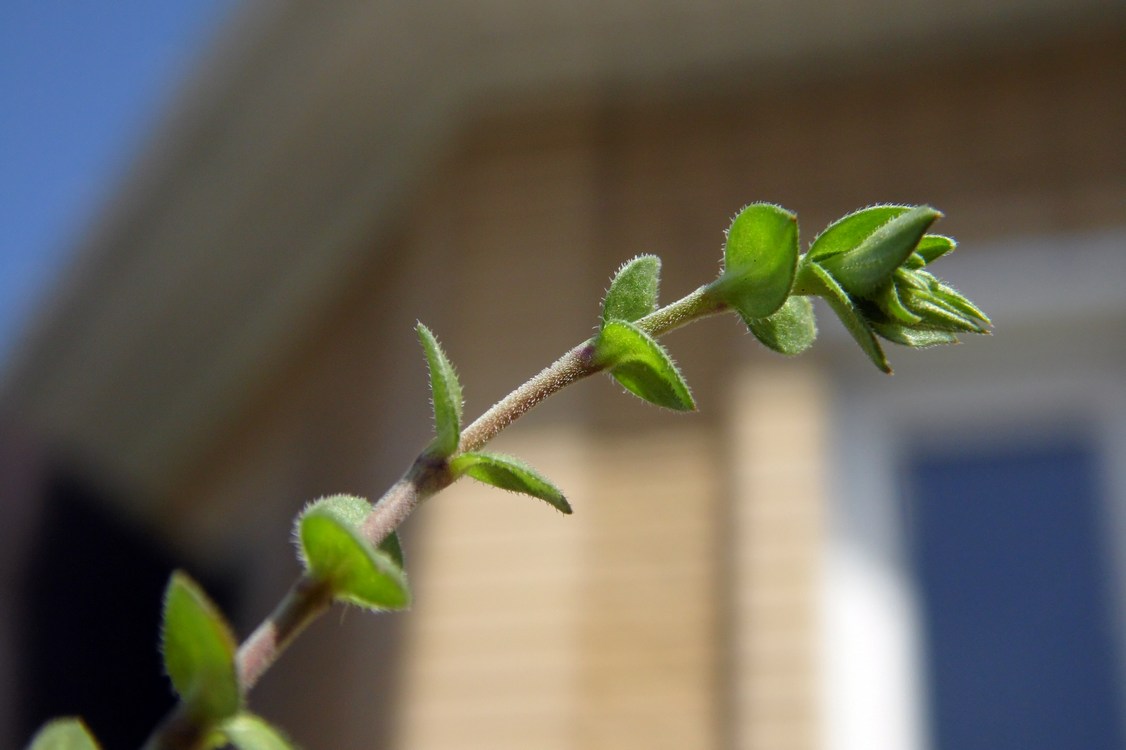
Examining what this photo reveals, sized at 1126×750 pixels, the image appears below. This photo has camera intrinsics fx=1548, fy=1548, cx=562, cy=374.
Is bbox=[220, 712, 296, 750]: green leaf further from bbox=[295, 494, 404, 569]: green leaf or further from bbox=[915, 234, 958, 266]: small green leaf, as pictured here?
bbox=[915, 234, 958, 266]: small green leaf

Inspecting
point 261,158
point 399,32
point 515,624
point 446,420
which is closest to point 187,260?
point 261,158

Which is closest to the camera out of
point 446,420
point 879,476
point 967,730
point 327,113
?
point 446,420

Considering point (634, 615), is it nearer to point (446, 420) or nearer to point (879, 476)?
point (879, 476)

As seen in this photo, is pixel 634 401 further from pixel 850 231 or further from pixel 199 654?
pixel 199 654

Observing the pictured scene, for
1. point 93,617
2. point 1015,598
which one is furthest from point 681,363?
point 93,617

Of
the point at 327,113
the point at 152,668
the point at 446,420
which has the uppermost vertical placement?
the point at 327,113

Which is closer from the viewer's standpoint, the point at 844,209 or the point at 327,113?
the point at 844,209

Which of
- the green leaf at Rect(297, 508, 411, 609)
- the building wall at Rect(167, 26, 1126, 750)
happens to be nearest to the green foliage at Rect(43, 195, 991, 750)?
the green leaf at Rect(297, 508, 411, 609)
